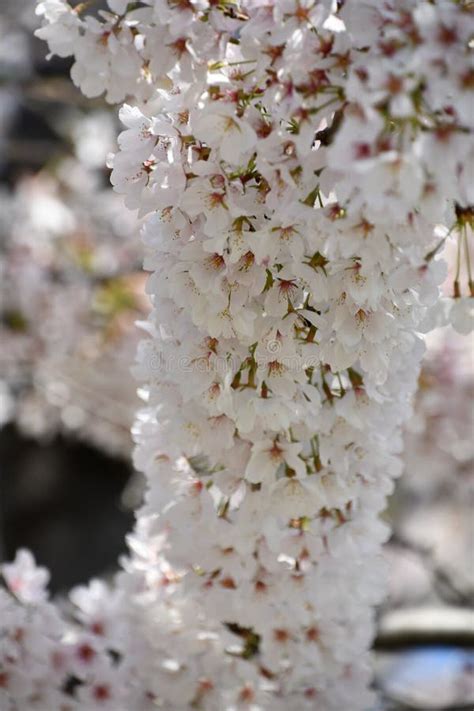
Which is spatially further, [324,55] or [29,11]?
[29,11]

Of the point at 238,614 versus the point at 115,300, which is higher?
the point at 115,300

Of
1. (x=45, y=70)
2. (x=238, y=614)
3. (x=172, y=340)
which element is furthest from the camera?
(x=45, y=70)

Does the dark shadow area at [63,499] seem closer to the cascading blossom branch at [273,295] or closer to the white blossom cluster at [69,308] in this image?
the white blossom cluster at [69,308]

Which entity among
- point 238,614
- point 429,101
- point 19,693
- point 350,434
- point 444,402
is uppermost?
point 444,402

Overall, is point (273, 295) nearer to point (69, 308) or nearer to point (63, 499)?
point (69, 308)

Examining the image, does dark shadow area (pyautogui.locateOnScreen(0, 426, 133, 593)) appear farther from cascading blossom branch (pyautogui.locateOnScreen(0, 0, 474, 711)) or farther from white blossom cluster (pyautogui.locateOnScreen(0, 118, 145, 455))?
cascading blossom branch (pyautogui.locateOnScreen(0, 0, 474, 711))

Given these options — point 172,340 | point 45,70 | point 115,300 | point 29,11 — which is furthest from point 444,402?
point 45,70

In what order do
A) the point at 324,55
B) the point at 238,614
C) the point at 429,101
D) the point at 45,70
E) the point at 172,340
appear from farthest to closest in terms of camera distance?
the point at 45,70 → the point at 238,614 → the point at 172,340 → the point at 324,55 → the point at 429,101

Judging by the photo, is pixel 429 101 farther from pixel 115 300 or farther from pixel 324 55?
pixel 115 300

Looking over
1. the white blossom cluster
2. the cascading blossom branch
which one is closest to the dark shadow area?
the white blossom cluster
